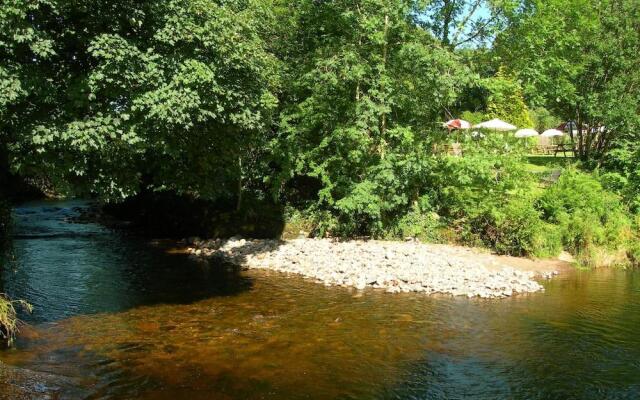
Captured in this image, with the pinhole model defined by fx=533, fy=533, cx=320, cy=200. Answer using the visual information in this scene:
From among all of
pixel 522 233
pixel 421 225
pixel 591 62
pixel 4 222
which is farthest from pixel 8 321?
pixel 591 62

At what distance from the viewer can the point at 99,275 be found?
48.4 ft

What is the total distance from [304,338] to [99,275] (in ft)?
24.6

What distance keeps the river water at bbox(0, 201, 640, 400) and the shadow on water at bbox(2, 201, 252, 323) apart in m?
0.07

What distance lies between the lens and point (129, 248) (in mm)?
18875

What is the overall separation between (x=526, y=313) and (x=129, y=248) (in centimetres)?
1338

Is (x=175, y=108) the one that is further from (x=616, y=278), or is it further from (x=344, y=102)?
(x=616, y=278)

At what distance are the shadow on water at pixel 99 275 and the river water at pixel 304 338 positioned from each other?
0.23 feet

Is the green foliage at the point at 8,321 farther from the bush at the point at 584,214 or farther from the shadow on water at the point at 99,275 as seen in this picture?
the bush at the point at 584,214

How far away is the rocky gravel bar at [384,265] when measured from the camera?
1362 cm

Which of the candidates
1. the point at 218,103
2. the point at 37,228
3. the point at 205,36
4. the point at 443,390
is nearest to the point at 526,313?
the point at 443,390

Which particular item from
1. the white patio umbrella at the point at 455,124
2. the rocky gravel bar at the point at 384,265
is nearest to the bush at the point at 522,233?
the rocky gravel bar at the point at 384,265

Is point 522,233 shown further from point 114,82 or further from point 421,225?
point 114,82

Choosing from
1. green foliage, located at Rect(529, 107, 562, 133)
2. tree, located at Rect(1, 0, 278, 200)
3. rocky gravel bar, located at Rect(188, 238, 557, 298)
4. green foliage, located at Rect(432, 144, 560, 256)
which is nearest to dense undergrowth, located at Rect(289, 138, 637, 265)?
green foliage, located at Rect(432, 144, 560, 256)

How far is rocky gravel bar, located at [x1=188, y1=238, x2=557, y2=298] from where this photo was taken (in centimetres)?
1362
